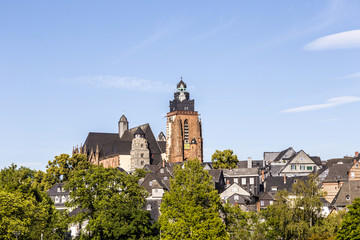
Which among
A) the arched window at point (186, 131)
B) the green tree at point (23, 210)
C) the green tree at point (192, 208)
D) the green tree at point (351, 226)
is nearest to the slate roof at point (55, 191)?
the green tree at point (23, 210)

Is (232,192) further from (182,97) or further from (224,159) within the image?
(182,97)

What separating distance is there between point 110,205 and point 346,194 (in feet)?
139

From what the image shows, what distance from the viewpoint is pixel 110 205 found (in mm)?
83938

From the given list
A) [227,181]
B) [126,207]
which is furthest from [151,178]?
[126,207]

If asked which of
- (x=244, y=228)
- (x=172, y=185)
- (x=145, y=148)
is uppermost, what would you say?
(x=145, y=148)

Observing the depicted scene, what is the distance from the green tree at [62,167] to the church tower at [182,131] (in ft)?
82.3

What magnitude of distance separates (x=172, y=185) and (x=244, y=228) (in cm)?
1435

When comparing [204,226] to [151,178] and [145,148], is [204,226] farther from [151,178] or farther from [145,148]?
[145,148]

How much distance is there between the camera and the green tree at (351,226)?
246 ft

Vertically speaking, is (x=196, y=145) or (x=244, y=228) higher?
(x=196, y=145)

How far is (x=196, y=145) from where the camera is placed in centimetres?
19188

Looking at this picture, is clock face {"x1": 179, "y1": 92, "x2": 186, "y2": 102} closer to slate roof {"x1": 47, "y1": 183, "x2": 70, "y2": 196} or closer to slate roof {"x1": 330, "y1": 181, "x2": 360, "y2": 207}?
slate roof {"x1": 47, "y1": 183, "x2": 70, "y2": 196}

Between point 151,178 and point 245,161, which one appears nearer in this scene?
point 151,178

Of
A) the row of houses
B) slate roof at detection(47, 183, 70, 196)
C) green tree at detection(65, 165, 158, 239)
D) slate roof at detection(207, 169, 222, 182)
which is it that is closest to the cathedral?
the row of houses
